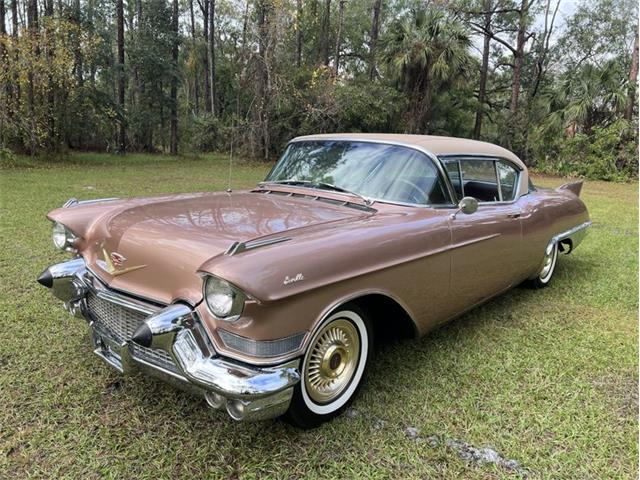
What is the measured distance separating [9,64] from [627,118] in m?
20.7

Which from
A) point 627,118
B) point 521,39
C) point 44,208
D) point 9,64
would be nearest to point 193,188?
point 44,208

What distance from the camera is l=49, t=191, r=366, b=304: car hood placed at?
2209mm

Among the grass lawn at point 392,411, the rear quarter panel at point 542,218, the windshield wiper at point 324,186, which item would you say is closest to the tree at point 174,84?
the grass lawn at point 392,411

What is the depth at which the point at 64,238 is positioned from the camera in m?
2.97

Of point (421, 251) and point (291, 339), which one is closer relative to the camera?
point (291, 339)

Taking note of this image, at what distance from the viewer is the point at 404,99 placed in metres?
19.7

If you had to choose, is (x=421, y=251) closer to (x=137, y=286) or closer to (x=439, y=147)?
(x=439, y=147)

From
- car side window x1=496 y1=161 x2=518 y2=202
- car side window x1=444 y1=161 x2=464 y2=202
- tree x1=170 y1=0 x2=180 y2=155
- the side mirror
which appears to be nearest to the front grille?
the side mirror

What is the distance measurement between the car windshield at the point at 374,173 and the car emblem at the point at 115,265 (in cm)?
143

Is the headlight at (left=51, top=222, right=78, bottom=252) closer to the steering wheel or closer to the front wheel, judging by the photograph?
the front wheel

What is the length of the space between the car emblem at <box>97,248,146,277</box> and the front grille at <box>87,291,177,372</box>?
15 cm

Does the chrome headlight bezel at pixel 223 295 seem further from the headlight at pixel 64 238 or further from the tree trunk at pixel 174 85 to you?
the tree trunk at pixel 174 85

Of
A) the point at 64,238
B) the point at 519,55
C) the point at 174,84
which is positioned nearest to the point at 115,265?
the point at 64,238

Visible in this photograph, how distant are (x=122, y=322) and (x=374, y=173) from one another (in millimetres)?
1826
